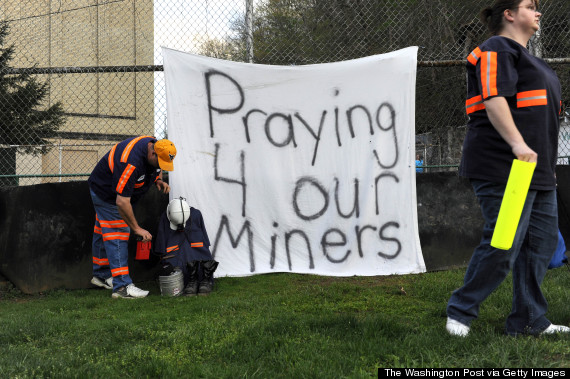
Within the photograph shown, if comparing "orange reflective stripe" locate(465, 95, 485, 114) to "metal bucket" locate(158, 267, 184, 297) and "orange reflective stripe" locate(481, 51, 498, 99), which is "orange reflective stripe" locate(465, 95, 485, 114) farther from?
"metal bucket" locate(158, 267, 184, 297)

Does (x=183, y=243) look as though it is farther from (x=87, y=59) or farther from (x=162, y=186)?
(x=87, y=59)

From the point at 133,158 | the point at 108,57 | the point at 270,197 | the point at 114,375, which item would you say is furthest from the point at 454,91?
the point at 108,57

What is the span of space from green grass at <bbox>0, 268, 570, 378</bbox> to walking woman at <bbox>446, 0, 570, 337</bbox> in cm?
18

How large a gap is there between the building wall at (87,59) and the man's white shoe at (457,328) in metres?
6.01

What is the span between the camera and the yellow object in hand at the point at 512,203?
2.48m

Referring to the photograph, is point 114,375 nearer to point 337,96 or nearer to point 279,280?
point 279,280

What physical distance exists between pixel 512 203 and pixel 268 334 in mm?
1511

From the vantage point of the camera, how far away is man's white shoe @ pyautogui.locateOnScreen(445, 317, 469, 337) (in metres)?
2.82

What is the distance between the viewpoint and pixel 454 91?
6867mm

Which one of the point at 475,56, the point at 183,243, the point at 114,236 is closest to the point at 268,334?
the point at 475,56

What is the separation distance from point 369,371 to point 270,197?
3.10m

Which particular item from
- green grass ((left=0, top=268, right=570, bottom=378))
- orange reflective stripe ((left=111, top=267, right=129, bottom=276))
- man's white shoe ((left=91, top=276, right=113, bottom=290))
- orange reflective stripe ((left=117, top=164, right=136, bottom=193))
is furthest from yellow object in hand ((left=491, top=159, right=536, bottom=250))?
man's white shoe ((left=91, top=276, right=113, bottom=290))

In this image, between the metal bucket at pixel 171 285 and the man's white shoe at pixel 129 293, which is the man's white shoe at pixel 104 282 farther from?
the metal bucket at pixel 171 285

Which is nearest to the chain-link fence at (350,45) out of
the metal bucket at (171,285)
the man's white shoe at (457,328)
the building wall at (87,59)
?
the building wall at (87,59)
